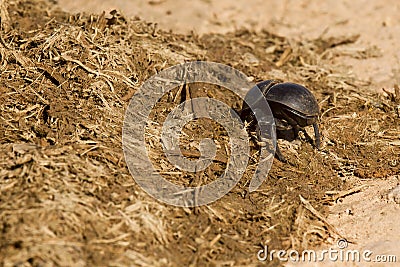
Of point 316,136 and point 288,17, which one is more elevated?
point 288,17

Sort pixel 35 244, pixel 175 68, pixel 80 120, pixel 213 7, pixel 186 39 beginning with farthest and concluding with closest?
pixel 213 7 < pixel 186 39 < pixel 175 68 < pixel 80 120 < pixel 35 244

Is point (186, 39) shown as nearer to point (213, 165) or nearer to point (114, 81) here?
point (114, 81)

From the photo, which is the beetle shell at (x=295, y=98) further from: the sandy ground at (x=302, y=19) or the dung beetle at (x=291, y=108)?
the sandy ground at (x=302, y=19)

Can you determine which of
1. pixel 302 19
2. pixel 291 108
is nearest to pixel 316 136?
pixel 291 108

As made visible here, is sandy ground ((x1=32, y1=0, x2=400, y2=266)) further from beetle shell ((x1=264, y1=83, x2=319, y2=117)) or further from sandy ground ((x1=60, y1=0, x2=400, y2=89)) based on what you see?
beetle shell ((x1=264, y1=83, x2=319, y2=117))

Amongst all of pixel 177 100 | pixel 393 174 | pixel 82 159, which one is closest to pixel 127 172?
pixel 82 159

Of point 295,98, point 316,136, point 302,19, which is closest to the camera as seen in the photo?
point 295,98

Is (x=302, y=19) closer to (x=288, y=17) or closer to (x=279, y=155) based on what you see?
(x=288, y=17)

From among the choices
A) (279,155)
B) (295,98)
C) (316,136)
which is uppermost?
(295,98)

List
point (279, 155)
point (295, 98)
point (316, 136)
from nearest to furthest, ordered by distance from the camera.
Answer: point (279, 155) < point (295, 98) < point (316, 136)

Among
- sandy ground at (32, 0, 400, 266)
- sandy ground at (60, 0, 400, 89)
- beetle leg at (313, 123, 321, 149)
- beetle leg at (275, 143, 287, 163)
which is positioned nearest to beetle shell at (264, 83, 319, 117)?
beetle leg at (313, 123, 321, 149)
